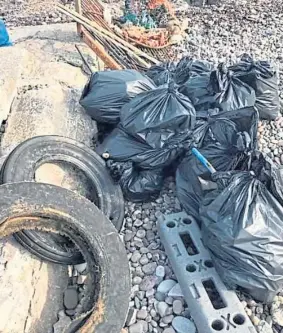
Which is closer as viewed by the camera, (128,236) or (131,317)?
(131,317)

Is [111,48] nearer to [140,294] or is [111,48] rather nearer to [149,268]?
[149,268]

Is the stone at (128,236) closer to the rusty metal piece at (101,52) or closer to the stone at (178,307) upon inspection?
the stone at (178,307)

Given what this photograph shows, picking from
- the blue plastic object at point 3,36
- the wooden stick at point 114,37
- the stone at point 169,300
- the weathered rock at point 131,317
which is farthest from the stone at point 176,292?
the blue plastic object at point 3,36

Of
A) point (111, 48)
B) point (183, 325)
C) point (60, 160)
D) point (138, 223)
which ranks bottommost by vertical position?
point (183, 325)

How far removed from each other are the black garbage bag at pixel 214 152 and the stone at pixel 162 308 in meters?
0.74

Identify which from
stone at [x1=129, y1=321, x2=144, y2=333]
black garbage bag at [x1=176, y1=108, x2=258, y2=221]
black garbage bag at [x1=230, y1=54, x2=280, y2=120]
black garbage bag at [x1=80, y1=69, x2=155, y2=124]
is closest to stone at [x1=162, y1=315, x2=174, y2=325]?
stone at [x1=129, y1=321, x2=144, y2=333]

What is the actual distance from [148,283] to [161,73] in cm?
226

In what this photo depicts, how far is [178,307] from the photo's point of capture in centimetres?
329

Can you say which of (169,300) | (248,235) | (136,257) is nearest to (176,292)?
(169,300)

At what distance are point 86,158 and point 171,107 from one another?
80 cm

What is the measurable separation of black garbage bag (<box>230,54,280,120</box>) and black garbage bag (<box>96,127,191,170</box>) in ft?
3.54

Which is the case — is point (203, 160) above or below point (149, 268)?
above

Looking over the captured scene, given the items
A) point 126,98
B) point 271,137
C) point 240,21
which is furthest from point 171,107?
point 240,21

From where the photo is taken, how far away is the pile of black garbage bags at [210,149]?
10.4 feet
